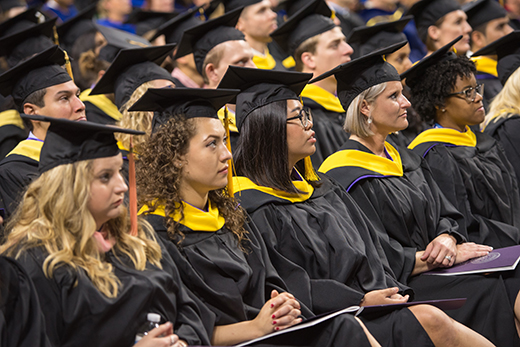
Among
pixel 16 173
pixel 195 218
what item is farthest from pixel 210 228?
pixel 16 173

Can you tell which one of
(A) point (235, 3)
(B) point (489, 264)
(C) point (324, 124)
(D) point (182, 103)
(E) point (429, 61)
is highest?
(D) point (182, 103)

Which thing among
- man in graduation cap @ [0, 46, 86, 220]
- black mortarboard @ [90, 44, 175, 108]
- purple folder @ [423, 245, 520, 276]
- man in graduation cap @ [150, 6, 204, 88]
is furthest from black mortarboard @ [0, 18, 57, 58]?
purple folder @ [423, 245, 520, 276]

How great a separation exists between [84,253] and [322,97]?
3.17 metres

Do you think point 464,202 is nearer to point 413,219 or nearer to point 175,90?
point 413,219

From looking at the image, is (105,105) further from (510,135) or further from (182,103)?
(510,135)

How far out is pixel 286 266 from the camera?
2.96 meters

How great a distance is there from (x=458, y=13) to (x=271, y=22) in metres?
1.84

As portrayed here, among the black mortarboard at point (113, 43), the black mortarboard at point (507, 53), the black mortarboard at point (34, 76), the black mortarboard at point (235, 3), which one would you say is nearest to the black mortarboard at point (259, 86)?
the black mortarboard at point (34, 76)

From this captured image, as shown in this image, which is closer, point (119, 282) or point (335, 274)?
point (119, 282)

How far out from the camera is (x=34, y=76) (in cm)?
353

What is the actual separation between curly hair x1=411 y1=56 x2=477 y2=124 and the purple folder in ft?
4.12

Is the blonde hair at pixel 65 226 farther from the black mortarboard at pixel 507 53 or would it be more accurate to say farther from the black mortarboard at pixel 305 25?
the black mortarboard at pixel 507 53

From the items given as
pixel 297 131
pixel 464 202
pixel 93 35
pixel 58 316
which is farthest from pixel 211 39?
pixel 58 316

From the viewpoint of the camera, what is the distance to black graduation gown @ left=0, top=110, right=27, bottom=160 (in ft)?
14.3
